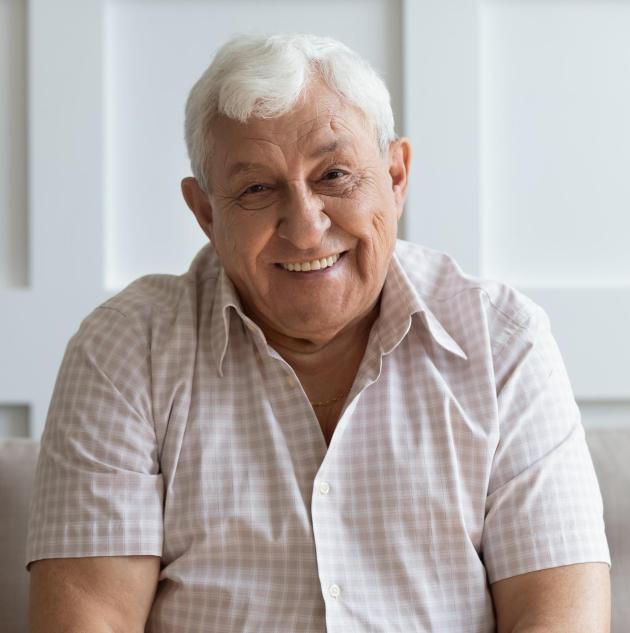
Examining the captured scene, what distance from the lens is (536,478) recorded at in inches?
58.8

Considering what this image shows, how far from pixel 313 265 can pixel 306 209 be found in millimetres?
86

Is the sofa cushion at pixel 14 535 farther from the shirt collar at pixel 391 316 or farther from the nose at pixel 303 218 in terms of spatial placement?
the nose at pixel 303 218

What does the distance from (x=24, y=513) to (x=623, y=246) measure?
1437 mm

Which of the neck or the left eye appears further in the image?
the neck

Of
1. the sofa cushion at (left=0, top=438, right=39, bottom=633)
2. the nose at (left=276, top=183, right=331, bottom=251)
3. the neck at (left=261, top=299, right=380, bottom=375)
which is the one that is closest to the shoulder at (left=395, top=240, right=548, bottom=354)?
the neck at (left=261, top=299, right=380, bottom=375)

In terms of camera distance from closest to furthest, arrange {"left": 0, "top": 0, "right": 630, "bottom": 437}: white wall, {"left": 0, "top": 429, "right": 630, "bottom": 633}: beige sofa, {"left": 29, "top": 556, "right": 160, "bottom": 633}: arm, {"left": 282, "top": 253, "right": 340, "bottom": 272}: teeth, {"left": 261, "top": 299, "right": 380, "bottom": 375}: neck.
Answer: {"left": 29, "top": 556, "right": 160, "bottom": 633}: arm, {"left": 282, "top": 253, "right": 340, "bottom": 272}: teeth, {"left": 261, "top": 299, "right": 380, "bottom": 375}: neck, {"left": 0, "top": 429, "right": 630, "bottom": 633}: beige sofa, {"left": 0, "top": 0, "right": 630, "bottom": 437}: white wall

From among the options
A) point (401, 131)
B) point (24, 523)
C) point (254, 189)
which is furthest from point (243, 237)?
point (401, 131)

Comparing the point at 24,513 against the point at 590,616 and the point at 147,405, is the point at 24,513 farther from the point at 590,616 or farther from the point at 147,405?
the point at 590,616

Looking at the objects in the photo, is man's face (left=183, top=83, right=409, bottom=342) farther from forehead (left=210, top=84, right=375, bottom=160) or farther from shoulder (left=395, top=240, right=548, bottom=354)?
shoulder (left=395, top=240, right=548, bottom=354)

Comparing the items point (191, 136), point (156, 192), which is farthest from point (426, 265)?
point (156, 192)

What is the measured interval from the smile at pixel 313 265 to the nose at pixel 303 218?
0.03 m

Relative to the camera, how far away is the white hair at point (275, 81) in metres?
1.47

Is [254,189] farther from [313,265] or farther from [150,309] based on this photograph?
[150,309]

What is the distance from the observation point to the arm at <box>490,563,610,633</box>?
1.41 meters
